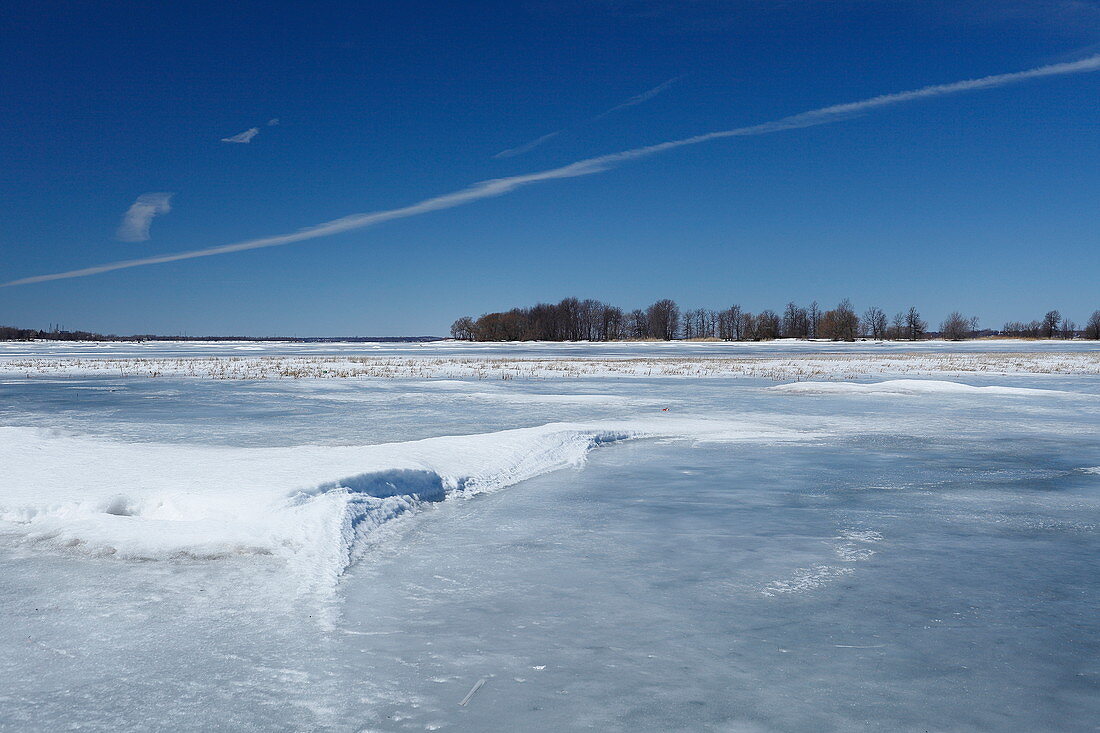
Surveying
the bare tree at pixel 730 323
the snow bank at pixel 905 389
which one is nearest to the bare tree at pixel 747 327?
the bare tree at pixel 730 323

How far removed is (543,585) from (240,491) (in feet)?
11.2

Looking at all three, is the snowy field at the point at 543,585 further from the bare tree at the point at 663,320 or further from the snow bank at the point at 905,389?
the bare tree at the point at 663,320

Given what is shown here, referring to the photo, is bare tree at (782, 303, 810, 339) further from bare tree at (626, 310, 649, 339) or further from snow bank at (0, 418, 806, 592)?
snow bank at (0, 418, 806, 592)

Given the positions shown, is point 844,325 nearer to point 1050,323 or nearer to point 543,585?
point 1050,323

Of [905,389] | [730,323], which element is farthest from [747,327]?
[905,389]

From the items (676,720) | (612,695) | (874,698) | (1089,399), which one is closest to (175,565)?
(612,695)

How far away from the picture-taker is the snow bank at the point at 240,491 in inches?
218

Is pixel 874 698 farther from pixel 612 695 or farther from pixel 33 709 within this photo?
pixel 33 709

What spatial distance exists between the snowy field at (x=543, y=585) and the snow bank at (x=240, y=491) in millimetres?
37

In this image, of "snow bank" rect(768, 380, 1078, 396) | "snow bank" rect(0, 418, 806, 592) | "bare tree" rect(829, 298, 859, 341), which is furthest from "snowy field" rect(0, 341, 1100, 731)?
"bare tree" rect(829, 298, 859, 341)

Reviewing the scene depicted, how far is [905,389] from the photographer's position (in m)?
22.5

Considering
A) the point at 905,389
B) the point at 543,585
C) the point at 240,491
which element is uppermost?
the point at 240,491

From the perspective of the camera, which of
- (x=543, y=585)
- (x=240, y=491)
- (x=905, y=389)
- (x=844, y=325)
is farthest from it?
(x=844, y=325)

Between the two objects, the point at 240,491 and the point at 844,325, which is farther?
the point at 844,325
